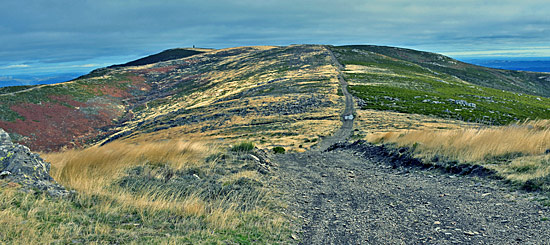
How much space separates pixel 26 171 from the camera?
239 inches

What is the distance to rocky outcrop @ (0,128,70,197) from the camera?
5.69 metres

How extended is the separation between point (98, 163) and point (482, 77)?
157 metres

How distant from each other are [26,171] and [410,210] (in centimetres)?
823

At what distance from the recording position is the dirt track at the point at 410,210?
5180 mm

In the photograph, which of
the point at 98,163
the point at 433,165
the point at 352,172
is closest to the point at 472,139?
the point at 433,165

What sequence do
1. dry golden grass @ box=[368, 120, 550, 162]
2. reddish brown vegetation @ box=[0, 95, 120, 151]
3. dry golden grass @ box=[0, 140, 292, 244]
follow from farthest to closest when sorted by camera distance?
reddish brown vegetation @ box=[0, 95, 120, 151] → dry golden grass @ box=[368, 120, 550, 162] → dry golden grass @ box=[0, 140, 292, 244]

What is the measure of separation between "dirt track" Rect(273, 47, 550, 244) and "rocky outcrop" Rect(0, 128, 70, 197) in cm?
503

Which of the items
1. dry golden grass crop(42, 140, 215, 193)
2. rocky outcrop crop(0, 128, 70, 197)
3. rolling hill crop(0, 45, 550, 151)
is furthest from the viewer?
rolling hill crop(0, 45, 550, 151)

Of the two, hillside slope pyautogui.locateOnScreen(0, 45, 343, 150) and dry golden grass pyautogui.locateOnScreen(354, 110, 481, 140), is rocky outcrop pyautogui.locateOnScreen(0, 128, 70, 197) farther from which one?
dry golden grass pyautogui.locateOnScreen(354, 110, 481, 140)

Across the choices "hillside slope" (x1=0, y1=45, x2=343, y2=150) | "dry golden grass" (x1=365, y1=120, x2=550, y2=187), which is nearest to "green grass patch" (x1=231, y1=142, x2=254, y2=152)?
"dry golden grass" (x1=365, y1=120, x2=550, y2=187)

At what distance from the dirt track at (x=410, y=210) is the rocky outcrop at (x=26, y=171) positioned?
16.5ft

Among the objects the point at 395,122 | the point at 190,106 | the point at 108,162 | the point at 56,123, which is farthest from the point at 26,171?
the point at 56,123

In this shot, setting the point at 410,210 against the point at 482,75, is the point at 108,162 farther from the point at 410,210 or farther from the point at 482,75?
the point at 482,75

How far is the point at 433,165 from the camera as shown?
970 cm
